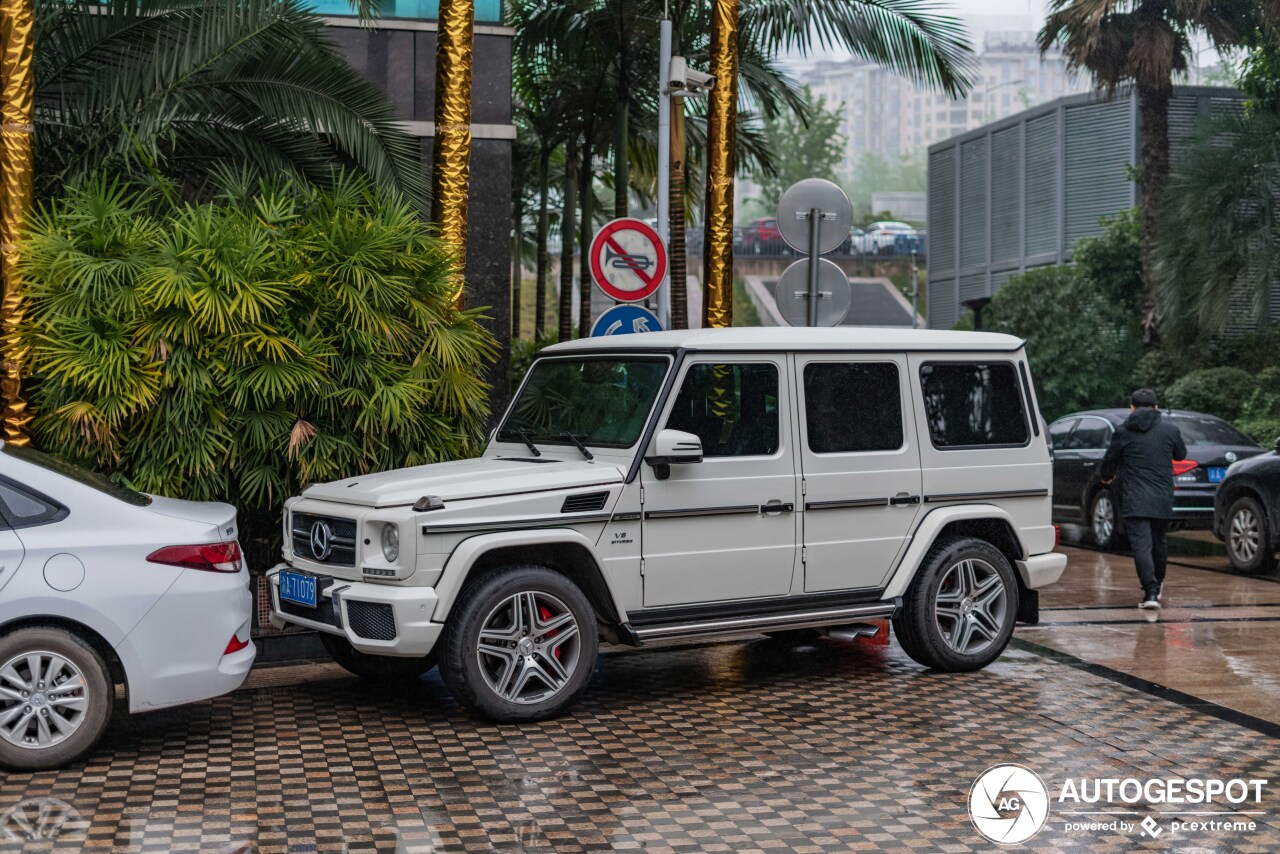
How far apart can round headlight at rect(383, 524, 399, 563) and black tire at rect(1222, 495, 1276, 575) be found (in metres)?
9.47

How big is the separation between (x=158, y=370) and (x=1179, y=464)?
11198 millimetres

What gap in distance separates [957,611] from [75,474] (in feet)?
16.1

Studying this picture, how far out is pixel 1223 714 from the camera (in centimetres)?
761

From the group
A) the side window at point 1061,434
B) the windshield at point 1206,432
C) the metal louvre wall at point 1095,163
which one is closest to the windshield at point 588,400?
the windshield at point 1206,432

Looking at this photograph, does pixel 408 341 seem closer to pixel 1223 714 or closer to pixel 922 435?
pixel 922 435

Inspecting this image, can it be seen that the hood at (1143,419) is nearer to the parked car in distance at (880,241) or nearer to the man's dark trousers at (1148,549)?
the man's dark trousers at (1148,549)

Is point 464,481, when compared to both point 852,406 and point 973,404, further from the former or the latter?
point 973,404

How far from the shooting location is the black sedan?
15.8 m

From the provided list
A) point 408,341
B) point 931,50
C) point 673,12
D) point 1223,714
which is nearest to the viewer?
point 1223,714

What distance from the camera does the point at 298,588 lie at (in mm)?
7562

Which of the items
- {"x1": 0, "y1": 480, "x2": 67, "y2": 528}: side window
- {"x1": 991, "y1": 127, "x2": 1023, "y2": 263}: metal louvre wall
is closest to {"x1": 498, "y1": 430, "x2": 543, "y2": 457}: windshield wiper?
{"x1": 0, "y1": 480, "x2": 67, "y2": 528}: side window

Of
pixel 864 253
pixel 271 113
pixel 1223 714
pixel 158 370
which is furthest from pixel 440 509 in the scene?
pixel 864 253

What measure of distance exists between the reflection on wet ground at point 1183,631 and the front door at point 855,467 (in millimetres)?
1789

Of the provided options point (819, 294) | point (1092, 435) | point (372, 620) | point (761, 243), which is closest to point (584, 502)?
point (372, 620)
